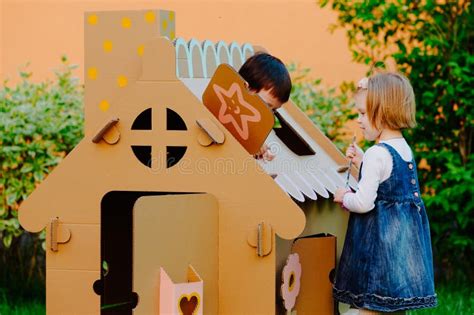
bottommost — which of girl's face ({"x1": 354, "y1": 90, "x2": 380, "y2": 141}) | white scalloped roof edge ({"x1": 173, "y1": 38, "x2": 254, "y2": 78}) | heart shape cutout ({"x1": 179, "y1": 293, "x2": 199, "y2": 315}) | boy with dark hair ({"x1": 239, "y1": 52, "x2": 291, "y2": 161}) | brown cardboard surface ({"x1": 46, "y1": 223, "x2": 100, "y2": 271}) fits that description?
heart shape cutout ({"x1": 179, "y1": 293, "x2": 199, "y2": 315})

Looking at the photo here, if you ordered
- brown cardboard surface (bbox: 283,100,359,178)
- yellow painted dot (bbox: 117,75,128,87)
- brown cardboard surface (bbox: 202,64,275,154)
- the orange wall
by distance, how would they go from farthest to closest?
the orange wall < brown cardboard surface (bbox: 283,100,359,178) < yellow painted dot (bbox: 117,75,128,87) < brown cardboard surface (bbox: 202,64,275,154)

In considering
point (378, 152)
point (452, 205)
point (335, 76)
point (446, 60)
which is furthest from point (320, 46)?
point (378, 152)

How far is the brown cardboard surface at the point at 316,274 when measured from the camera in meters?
3.93

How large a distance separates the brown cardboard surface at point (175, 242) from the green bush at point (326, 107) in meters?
2.36

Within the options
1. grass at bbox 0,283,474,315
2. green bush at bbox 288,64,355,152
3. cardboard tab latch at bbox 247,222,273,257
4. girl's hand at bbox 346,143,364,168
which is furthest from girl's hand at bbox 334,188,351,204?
green bush at bbox 288,64,355,152

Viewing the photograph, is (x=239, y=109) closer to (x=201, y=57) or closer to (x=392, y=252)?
(x=201, y=57)

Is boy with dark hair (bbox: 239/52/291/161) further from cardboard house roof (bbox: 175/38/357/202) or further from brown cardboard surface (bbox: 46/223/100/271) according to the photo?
brown cardboard surface (bbox: 46/223/100/271)

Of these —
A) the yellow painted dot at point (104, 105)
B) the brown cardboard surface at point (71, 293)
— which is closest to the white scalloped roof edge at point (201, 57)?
the yellow painted dot at point (104, 105)

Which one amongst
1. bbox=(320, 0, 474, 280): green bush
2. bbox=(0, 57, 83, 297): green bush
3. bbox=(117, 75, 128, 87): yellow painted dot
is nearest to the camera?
bbox=(117, 75, 128, 87): yellow painted dot

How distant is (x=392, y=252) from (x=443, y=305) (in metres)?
1.60

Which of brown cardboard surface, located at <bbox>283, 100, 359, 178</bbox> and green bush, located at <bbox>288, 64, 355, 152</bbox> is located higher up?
green bush, located at <bbox>288, 64, 355, 152</bbox>

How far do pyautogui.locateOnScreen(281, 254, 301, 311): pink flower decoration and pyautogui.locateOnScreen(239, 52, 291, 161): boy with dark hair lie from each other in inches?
17.1

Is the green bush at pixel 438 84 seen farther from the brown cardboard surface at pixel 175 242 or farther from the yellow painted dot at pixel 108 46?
the brown cardboard surface at pixel 175 242

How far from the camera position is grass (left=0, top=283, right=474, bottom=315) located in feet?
16.2
